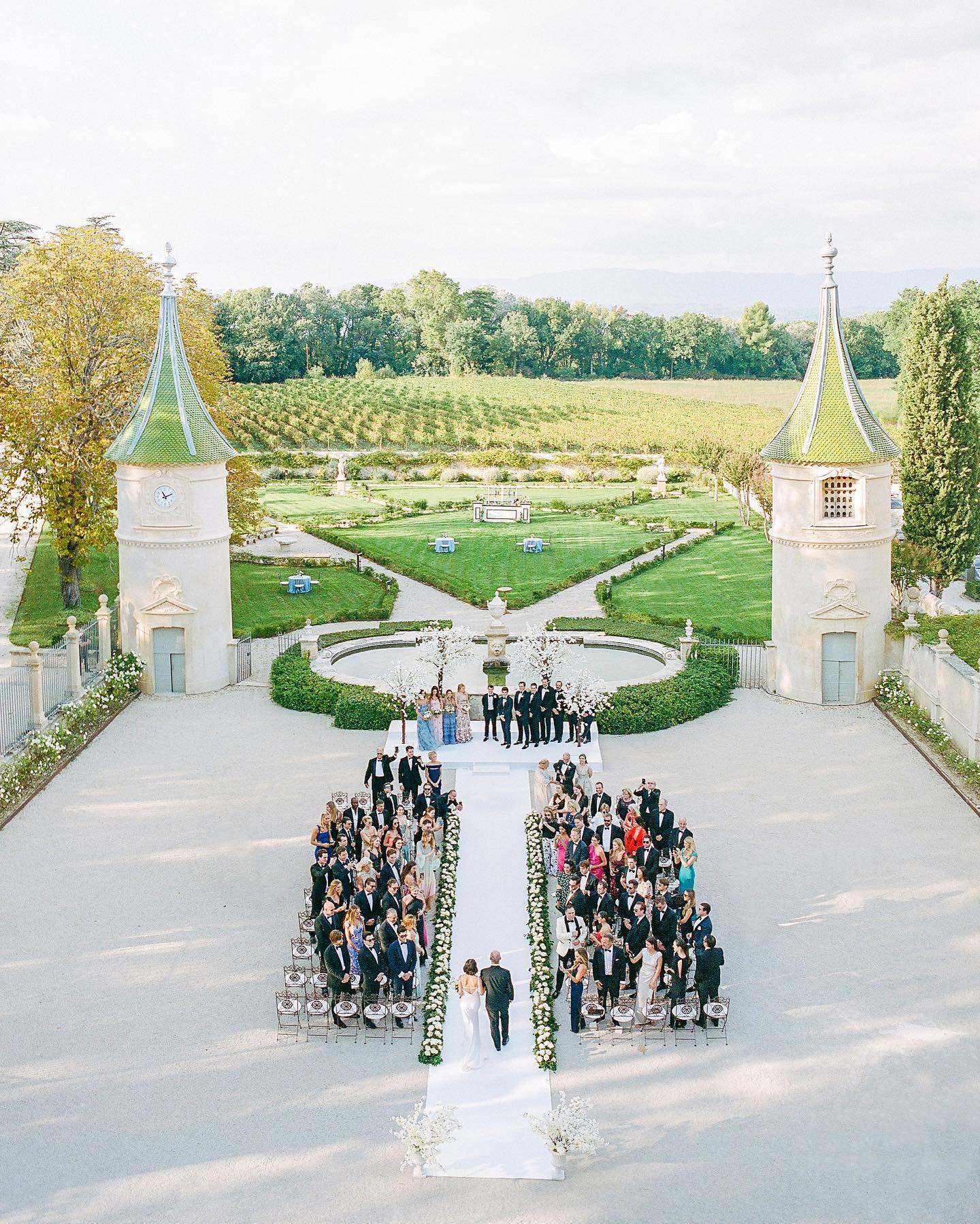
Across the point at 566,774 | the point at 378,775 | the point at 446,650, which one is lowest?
the point at 378,775

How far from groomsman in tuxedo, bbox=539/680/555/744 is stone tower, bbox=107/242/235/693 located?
33.5ft

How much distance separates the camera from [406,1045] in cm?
1773

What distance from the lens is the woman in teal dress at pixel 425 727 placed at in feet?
94.2

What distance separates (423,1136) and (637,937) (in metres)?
4.70

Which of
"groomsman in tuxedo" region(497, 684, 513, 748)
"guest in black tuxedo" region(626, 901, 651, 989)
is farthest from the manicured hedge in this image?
"guest in black tuxedo" region(626, 901, 651, 989)

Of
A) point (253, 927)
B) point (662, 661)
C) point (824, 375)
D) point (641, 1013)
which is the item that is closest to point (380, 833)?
point (253, 927)

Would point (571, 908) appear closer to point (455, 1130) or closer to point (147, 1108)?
point (455, 1130)

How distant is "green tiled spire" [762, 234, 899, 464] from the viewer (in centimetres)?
3328

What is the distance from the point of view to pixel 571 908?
18.9 meters

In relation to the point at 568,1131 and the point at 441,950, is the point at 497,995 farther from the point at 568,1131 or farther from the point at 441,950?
the point at 568,1131

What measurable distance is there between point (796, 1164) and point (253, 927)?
30.8 feet

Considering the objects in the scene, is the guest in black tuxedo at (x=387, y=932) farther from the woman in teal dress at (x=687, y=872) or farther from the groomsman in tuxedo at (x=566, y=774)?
the groomsman in tuxedo at (x=566, y=774)

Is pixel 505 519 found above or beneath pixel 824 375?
beneath

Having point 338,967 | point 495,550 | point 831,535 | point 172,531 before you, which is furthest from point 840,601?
point 495,550
